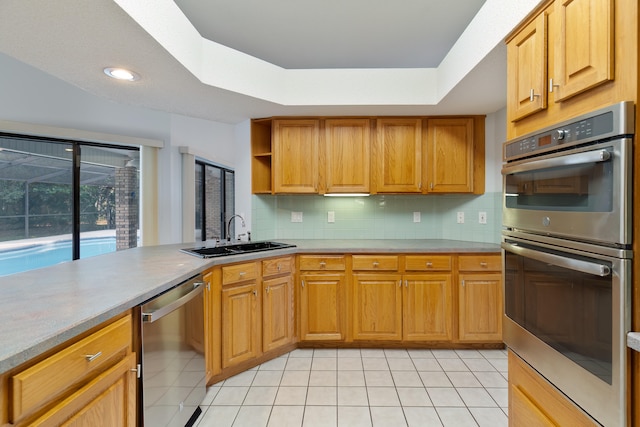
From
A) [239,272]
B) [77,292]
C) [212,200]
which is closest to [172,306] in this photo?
[77,292]

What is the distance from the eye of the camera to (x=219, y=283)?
226cm

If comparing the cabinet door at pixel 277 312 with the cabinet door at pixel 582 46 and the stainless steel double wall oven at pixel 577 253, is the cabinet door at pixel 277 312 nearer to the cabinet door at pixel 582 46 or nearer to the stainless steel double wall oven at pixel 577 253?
the stainless steel double wall oven at pixel 577 253

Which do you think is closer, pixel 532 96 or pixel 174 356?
pixel 532 96

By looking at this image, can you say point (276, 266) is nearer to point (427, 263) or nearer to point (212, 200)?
point (427, 263)

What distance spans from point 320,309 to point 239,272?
843 millimetres

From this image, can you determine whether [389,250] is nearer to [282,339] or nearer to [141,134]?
[282,339]

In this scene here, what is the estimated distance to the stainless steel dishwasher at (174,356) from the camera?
1.41 meters

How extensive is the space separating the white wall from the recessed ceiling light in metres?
1.25

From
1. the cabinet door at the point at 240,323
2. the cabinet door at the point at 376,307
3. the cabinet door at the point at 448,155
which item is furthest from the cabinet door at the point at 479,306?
the cabinet door at the point at 240,323

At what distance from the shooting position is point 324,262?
2.81 meters

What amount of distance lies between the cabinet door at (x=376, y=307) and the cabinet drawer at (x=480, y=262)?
572mm

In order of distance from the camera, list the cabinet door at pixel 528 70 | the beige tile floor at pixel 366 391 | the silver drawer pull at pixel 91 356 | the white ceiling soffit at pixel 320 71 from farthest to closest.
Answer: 1. the beige tile floor at pixel 366 391
2. the white ceiling soffit at pixel 320 71
3. the cabinet door at pixel 528 70
4. the silver drawer pull at pixel 91 356

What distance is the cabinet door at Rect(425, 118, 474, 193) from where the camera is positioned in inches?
122

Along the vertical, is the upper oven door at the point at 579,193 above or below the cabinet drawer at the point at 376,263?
above
